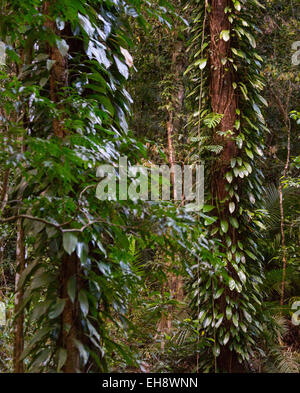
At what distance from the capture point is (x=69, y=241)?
121cm

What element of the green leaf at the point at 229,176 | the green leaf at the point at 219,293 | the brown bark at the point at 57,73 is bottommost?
the green leaf at the point at 219,293

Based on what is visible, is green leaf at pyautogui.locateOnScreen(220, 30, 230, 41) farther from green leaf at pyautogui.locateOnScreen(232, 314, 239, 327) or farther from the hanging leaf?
green leaf at pyautogui.locateOnScreen(232, 314, 239, 327)

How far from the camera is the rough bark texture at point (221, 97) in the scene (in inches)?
113

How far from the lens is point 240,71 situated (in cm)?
294

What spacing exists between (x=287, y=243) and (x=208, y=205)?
2248 millimetres

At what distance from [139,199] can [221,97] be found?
6.18ft

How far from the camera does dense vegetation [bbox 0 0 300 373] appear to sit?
1.35 metres

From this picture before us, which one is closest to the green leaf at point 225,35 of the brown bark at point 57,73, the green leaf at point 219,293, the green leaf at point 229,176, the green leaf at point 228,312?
the green leaf at point 229,176

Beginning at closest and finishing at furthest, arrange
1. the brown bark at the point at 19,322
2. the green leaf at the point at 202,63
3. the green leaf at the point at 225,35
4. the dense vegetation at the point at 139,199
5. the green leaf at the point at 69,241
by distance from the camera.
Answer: the green leaf at the point at 69,241 < the dense vegetation at the point at 139,199 < the brown bark at the point at 19,322 < the green leaf at the point at 225,35 < the green leaf at the point at 202,63

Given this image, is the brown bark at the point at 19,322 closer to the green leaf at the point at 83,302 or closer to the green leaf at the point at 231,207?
the green leaf at the point at 83,302

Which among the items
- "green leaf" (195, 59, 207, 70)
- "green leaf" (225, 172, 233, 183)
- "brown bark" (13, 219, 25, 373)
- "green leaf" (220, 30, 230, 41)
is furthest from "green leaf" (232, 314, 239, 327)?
"green leaf" (220, 30, 230, 41)

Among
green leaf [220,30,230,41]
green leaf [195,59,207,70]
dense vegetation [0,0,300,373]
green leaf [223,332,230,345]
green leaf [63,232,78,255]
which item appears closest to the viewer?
green leaf [63,232,78,255]

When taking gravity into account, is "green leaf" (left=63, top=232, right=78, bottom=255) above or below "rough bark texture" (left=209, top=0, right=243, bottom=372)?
below
